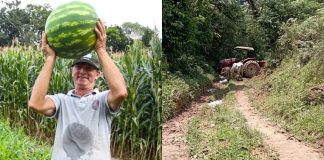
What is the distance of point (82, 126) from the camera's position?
1212mm

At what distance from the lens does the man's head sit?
4.06 ft

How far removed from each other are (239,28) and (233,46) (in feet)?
0.37

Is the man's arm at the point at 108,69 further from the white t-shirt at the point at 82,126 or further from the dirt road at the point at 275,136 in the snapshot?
the dirt road at the point at 275,136

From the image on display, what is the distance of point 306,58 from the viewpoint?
107 inches

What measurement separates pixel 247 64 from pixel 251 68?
2.3 inches

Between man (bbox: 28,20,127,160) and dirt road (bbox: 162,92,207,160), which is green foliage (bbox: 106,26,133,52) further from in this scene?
man (bbox: 28,20,127,160)

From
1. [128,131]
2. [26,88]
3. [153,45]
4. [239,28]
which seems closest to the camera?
[153,45]

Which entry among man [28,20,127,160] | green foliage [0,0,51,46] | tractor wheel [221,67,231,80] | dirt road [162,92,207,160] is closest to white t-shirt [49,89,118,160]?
man [28,20,127,160]

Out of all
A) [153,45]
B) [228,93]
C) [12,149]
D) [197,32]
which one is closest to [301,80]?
[228,93]

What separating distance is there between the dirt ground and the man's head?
4.69ft

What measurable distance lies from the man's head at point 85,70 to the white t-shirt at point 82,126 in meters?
0.03

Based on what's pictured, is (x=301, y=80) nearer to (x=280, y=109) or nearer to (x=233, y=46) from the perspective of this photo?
(x=280, y=109)

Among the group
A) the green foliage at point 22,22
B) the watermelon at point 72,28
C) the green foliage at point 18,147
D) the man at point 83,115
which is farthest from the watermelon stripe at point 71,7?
the green foliage at point 18,147

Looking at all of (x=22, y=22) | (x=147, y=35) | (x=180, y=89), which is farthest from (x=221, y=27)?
(x=22, y=22)
